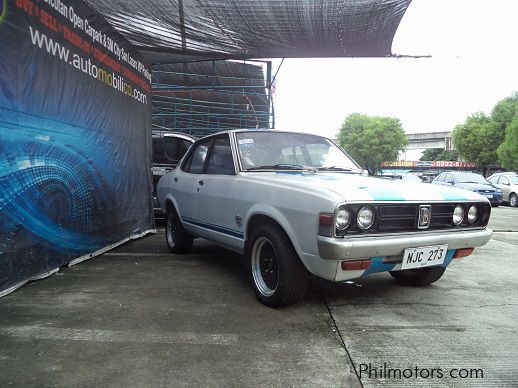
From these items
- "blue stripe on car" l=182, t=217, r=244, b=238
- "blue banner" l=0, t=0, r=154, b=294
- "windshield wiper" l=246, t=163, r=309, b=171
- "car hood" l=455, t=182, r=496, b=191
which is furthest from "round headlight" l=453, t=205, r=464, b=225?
"car hood" l=455, t=182, r=496, b=191

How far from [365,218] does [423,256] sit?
636mm

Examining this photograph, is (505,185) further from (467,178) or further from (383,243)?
(383,243)

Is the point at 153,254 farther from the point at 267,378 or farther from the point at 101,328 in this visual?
the point at 267,378

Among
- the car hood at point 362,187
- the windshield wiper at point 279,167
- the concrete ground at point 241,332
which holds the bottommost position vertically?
the concrete ground at point 241,332

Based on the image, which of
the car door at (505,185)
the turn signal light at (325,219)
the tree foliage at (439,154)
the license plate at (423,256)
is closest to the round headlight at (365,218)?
the turn signal light at (325,219)

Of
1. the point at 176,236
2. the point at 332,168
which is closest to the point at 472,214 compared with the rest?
the point at 332,168

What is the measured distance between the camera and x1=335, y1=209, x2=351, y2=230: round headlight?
284cm

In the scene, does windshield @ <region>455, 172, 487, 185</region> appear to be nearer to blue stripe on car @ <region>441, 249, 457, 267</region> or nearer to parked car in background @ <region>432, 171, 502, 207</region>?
parked car in background @ <region>432, 171, 502, 207</region>

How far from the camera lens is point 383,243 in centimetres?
293

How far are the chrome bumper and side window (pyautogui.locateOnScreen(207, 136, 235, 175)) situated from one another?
5.22 ft

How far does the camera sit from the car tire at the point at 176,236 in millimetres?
5352

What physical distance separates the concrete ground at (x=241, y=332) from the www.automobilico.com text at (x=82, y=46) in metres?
2.37

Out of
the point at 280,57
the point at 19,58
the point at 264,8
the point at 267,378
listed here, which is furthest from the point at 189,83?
the point at 267,378

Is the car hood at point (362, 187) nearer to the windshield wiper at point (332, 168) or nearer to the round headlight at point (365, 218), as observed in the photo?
the round headlight at point (365, 218)
